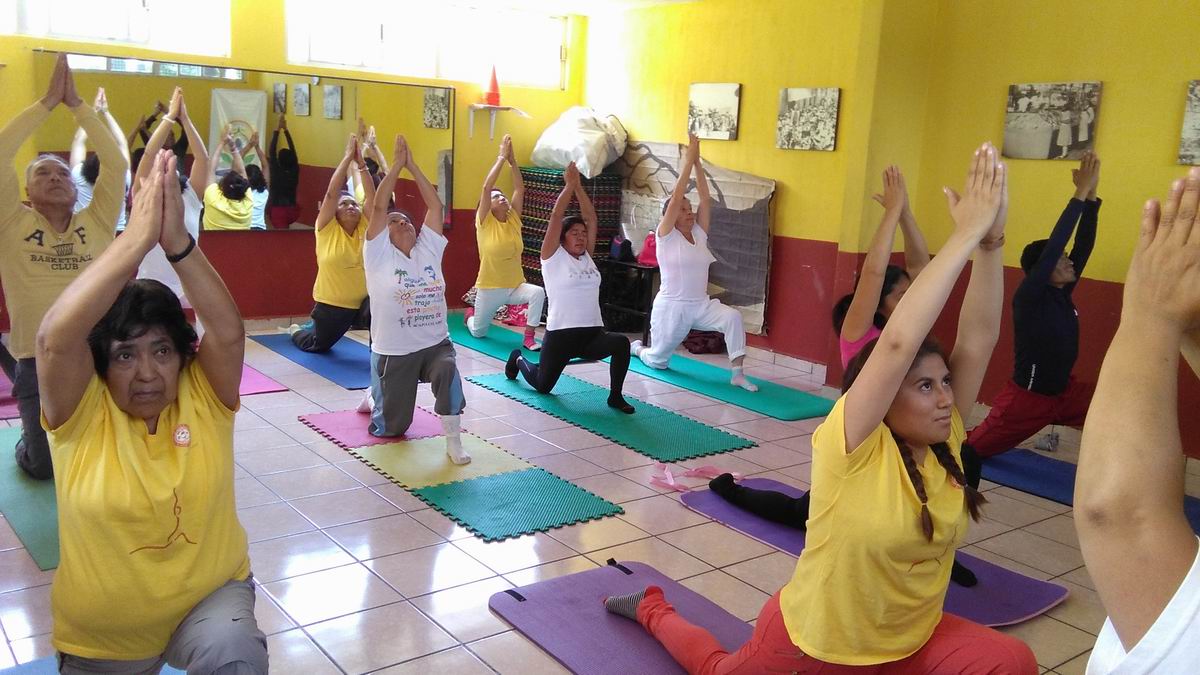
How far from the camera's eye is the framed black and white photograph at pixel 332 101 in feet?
25.2

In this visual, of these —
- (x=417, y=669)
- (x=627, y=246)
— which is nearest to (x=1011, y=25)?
(x=627, y=246)

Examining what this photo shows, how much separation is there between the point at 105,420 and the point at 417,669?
130 centimetres

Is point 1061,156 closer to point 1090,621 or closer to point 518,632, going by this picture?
point 1090,621

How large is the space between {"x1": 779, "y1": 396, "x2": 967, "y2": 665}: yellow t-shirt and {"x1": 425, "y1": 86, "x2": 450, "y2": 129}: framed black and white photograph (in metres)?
6.79

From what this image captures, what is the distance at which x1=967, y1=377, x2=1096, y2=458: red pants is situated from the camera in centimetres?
482

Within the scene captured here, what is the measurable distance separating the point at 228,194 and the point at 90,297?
236 inches

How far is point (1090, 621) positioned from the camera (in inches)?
138

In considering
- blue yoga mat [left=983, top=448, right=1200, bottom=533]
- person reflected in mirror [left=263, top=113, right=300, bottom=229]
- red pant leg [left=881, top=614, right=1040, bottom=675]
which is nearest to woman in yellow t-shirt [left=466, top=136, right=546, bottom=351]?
person reflected in mirror [left=263, top=113, right=300, bottom=229]

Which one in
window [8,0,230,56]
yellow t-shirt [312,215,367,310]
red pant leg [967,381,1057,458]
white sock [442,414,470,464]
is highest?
window [8,0,230,56]

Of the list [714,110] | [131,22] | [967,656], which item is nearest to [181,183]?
[131,22]

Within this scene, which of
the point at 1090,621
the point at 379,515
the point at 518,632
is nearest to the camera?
the point at 518,632

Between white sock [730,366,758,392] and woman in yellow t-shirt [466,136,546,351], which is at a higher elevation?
woman in yellow t-shirt [466,136,546,351]

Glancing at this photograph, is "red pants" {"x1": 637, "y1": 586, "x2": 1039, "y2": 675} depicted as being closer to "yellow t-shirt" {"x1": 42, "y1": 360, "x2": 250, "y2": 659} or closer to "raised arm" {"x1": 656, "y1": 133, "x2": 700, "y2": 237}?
"yellow t-shirt" {"x1": 42, "y1": 360, "x2": 250, "y2": 659}

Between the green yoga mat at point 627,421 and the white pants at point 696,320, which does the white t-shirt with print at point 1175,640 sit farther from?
the white pants at point 696,320
